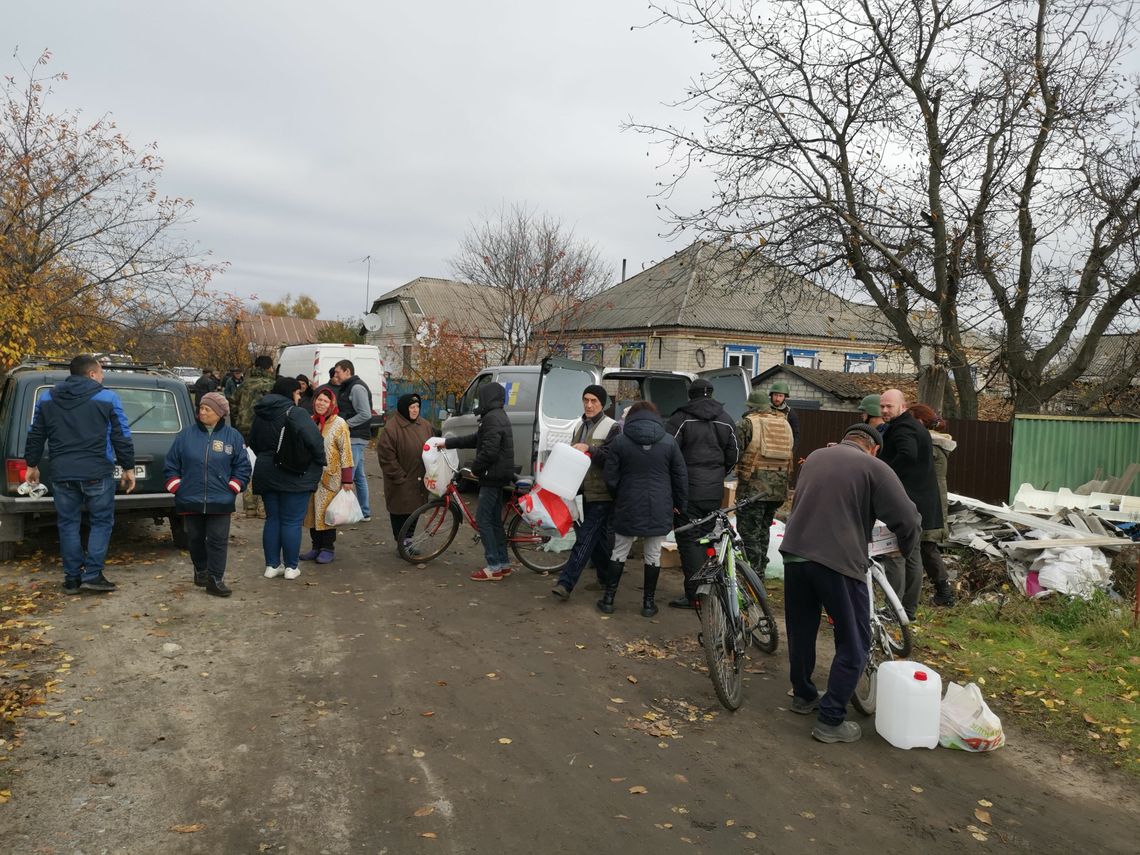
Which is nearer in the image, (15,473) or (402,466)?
(15,473)

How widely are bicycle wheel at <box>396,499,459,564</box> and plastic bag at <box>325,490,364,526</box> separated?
2.17 ft

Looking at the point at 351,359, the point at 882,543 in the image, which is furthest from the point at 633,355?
the point at 882,543

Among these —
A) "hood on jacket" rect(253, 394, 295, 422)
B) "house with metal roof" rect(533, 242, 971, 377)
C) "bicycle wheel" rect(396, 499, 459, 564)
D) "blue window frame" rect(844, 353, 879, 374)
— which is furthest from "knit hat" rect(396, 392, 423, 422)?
"blue window frame" rect(844, 353, 879, 374)

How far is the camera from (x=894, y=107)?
12656 millimetres

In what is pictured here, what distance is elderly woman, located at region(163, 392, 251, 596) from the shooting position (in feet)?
23.7

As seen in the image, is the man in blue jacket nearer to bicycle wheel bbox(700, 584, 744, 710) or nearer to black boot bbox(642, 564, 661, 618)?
black boot bbox(642, 564, 661, 618)


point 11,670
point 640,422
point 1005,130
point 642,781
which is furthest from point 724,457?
point 1005,130

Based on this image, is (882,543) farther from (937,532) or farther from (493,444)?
(493,444)

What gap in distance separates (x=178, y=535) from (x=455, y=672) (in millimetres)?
4995

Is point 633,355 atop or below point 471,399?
atop

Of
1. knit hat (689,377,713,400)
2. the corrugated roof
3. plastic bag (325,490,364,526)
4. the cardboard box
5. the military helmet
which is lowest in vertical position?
plastic bag (325,490,364,526)

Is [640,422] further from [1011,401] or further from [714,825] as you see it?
[1011,401]

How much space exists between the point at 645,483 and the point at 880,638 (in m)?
Answer: 2.31

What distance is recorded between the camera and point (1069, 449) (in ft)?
37.2
